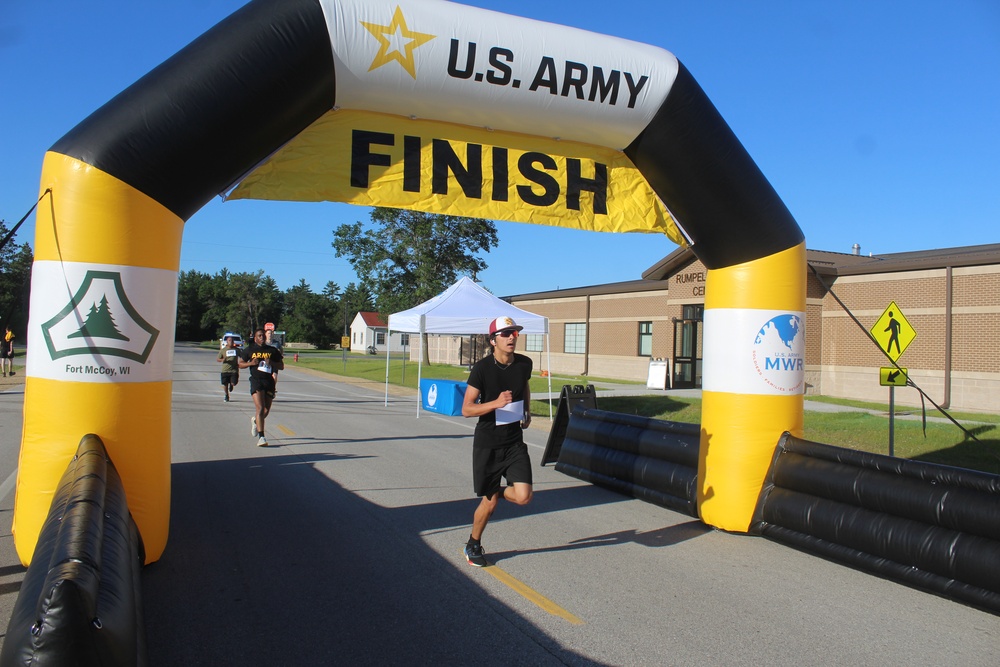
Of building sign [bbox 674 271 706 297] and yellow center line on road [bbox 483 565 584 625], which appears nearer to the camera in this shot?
yellow center line on road [bbox 483 565 584 625]

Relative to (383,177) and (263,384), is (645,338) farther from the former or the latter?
(383,177)

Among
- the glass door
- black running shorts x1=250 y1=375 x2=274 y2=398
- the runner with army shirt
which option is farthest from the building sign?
black running shorts x1=250 y1=375 x2=274 y2=398

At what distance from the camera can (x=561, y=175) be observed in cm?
718

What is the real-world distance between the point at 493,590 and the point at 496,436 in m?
1.16

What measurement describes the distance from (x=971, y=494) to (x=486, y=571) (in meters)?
3.50

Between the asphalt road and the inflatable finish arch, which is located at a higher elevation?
Result: the inflatable finish arch

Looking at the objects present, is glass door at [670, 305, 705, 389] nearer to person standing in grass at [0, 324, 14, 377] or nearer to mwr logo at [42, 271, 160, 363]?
person standing in grass at [0, 324, 14, 377]

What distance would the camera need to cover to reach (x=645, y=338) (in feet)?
102

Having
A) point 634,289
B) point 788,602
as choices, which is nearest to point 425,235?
point 634,289

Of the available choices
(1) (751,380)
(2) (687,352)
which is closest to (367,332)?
(2) (687,352)

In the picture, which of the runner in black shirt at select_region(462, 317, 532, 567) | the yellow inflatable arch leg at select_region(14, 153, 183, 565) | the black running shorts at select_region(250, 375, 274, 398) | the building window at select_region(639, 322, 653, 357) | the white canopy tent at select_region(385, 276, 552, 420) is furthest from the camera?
the building window at select_region(639, 322, 653, 357)

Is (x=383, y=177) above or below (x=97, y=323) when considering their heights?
above

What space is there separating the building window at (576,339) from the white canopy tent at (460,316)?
1793 centimetres

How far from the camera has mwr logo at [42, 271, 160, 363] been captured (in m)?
4.75
